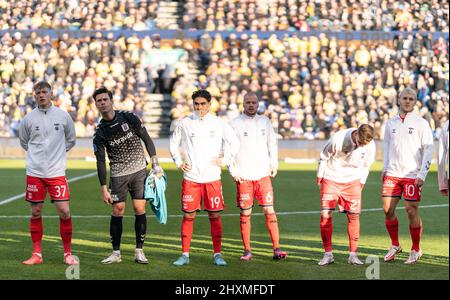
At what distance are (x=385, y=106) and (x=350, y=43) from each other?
502 centimetres

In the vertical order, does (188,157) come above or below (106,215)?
above

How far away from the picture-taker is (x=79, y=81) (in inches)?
1566

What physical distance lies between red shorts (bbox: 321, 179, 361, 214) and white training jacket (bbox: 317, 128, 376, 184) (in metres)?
0.06

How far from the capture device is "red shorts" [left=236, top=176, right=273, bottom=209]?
1358 cm

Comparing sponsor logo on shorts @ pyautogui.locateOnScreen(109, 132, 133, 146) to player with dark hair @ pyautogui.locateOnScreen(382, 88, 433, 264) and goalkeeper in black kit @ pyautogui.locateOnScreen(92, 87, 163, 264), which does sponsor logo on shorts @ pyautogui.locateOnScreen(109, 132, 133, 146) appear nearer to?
goalkeeper in black kit @ pyautogui.locateOnScreen(92, 87, 163, 264)

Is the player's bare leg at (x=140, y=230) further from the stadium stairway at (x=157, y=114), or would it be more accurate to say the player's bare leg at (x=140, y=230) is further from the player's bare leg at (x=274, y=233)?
the stadium stairway at (x=157, y=114)

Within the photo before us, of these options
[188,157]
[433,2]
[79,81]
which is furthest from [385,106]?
[188,157]

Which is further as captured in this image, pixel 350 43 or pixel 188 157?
pixel 350 43

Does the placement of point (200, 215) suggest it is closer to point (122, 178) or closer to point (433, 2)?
point (122, 178)

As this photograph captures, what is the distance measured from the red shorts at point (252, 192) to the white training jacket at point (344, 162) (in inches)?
34.3

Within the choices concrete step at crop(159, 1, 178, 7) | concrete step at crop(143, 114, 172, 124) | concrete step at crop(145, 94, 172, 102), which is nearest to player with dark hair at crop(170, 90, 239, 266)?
concrete step at crop(143, 114, 172, 124)

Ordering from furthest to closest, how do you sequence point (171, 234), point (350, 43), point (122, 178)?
point (350, 43), point (171, 234), point (122, 178)

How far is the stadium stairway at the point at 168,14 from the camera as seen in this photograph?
43.2 meters

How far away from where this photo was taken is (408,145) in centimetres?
1310
